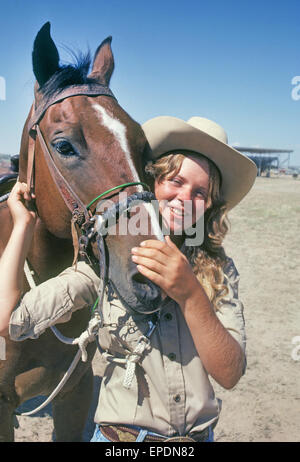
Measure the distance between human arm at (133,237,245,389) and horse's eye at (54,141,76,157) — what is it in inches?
29.2

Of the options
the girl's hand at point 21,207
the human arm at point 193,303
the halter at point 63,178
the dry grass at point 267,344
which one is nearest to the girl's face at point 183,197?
the halter at point 63,178

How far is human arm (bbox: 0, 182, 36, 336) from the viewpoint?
1488 mm

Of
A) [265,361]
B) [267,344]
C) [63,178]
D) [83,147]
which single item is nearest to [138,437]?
[63,178]

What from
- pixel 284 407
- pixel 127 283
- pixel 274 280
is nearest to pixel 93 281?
pixel 127 283

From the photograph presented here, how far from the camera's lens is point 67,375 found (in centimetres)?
229

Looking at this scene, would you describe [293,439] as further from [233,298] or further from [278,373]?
[233,298]

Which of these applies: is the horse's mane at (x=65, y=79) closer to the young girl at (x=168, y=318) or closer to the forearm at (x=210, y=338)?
the young girl at (x=168, y=318)

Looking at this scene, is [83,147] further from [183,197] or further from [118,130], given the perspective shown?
[183,197]

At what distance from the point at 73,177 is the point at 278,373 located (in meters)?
3.98

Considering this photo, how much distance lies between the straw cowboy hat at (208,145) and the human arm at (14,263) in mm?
817

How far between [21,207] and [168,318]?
0.95 metres

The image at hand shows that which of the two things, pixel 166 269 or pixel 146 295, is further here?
pixel 146 295

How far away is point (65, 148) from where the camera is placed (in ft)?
5.93

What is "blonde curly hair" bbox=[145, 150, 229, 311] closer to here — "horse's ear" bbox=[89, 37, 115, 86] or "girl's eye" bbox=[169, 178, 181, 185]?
"girl's eye" bbox=[169, 178, 181, 185]
